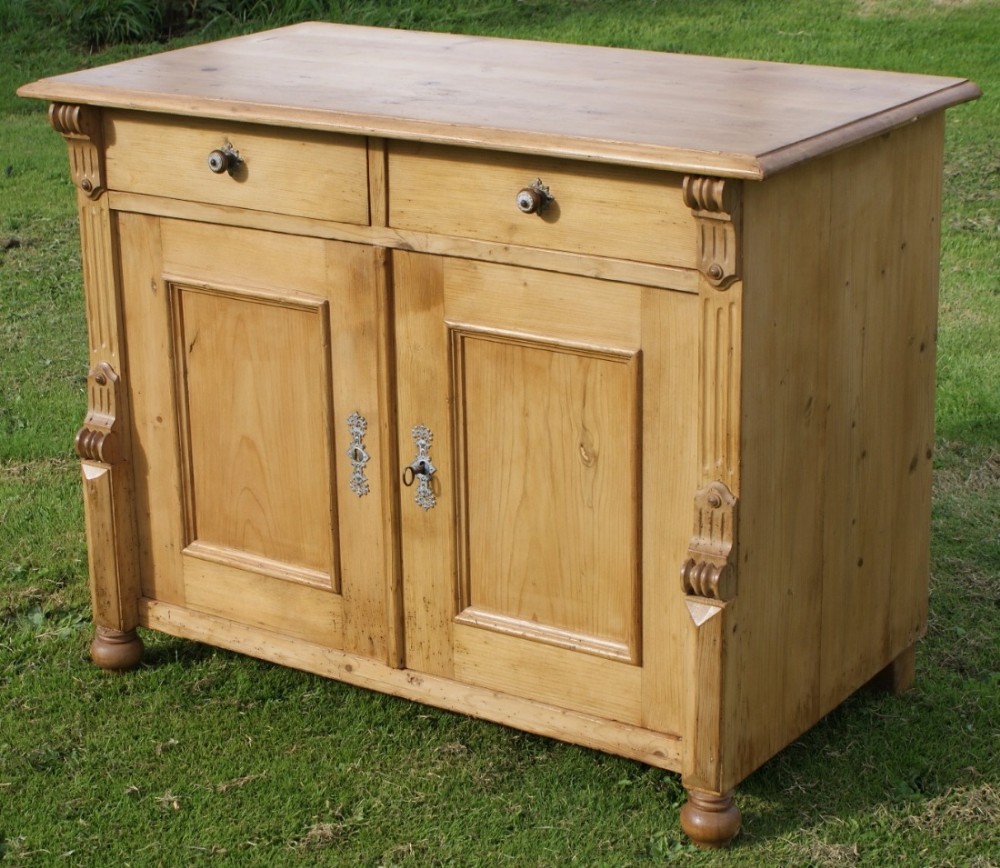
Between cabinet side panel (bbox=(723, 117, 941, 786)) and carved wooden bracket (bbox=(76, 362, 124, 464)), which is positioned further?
carved wooden bracket (bbox=(76, 362, 124, 464))

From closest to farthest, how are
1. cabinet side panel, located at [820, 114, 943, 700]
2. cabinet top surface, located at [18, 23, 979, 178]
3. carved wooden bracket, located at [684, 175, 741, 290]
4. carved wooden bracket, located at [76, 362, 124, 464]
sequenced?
carved wooden bracket, located at [684, 175, 741, 290] → cabinet top surface, located at [18, 23, 979, 178] → cabinet side panel, located at [820, 114, 943, 700] → carved wooden bracket, located at [76, 362, 124, 464]

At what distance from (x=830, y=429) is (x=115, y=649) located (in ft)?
5.19

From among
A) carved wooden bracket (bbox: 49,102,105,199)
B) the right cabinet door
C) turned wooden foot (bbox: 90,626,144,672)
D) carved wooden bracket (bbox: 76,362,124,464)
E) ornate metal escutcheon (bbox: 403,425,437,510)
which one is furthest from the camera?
turned wooden foot (bbox: 90,626,144,672)

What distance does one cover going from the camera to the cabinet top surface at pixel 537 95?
2.75 m

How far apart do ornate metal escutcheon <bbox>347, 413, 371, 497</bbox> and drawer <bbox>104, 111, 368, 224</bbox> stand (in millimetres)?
377

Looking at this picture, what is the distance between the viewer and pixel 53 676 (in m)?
3.68

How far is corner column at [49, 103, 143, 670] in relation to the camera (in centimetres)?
340

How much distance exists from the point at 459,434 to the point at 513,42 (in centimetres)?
107

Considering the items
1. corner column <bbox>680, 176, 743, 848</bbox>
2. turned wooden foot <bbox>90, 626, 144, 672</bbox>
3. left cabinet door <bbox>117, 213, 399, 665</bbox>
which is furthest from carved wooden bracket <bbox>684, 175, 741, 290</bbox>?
turned wooden foot <bbox>90, 626, 144, 672</bbox>

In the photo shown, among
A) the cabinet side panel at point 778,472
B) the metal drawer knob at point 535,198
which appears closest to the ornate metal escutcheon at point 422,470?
the metal drawer knob at point 535,198

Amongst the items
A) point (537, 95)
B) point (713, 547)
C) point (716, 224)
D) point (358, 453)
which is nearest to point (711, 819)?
point (713, 547)

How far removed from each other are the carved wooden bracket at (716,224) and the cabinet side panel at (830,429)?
0.03 meters

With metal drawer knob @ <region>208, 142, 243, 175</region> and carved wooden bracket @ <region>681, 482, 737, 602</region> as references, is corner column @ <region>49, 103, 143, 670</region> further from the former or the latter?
carved wooden bracket @ <region>681, 482, 737, 602</region>

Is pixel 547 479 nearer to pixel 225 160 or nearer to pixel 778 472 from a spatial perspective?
pixel 778 472
